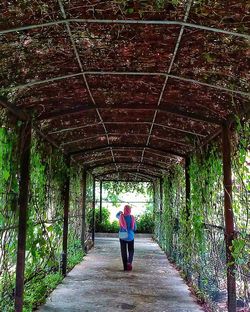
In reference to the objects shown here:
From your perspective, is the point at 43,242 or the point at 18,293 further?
the point at 43,242

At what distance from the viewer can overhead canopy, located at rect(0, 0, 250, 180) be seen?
2.82 metres

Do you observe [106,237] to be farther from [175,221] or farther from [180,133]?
[180,133]

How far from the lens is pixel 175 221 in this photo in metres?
9.52

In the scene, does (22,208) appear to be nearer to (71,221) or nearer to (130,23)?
(130,23)

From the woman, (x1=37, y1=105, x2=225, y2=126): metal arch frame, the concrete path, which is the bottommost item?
the concrete path

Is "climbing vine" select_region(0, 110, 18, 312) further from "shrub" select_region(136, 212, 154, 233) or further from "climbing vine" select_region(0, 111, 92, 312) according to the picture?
"shrub" select_region(136, 212, 154, 233)

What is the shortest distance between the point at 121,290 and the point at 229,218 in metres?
2.84

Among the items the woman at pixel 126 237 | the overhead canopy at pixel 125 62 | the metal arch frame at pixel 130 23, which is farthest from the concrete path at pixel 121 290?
the metal arch frame at pixel 130 23

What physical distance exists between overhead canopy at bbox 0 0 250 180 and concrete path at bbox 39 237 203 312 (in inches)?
94.2

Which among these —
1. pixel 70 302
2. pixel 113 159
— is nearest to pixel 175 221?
pixel 113 159

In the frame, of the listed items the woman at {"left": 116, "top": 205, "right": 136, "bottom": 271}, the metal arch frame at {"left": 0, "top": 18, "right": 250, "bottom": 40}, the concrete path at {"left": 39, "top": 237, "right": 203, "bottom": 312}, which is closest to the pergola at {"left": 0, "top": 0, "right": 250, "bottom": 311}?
the metal arch frame at {"left": 0, "top": 18, "right": 250, "bottom": 40}

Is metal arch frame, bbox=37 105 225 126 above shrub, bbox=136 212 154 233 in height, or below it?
above

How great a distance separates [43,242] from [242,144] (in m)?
→ 2.84

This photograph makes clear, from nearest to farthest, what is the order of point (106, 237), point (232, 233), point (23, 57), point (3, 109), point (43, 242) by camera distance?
point (23, 57), point (3, 109), point (232, 233), point (43, 242), point (106, 237)
